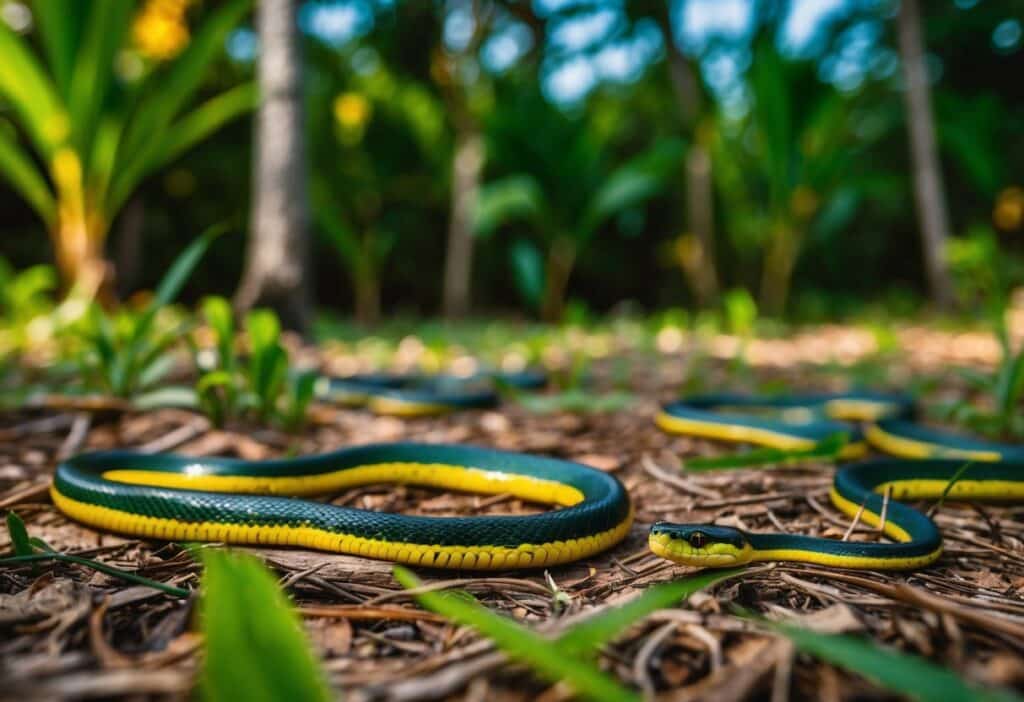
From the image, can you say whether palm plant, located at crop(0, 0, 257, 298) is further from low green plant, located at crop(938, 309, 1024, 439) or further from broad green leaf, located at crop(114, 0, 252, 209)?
low green plant, located at crop(938, 309, 1024, 439)

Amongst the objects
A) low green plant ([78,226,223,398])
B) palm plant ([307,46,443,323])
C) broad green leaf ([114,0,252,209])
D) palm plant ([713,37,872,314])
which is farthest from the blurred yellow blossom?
palm plant ([713,37,872,314])

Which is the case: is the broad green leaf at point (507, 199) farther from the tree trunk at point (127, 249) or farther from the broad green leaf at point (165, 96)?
the tree trunk at point (127, 249)

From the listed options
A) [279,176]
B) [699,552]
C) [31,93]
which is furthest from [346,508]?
[31,93]

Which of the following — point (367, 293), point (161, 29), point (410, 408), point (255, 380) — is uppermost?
point (161, 29)

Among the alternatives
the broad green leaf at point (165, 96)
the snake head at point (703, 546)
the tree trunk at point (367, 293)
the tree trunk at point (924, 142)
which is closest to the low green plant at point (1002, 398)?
the snake head at point (703, 546)

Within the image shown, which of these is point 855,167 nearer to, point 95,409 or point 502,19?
point 502,19

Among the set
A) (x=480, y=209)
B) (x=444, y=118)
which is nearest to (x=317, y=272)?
(x=444, y=118)

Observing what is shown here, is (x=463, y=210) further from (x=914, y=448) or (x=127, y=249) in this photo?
(x=914, y=448)
